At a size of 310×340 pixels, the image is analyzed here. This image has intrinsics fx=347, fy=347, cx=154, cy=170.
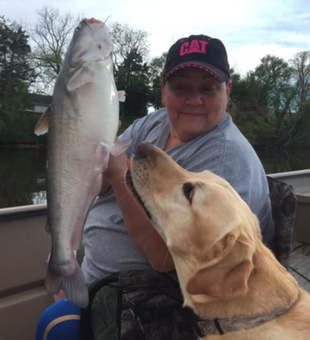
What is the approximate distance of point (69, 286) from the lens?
1.68 meters

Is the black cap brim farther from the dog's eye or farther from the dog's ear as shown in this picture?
the dog's ear

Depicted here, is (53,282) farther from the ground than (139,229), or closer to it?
closer to it

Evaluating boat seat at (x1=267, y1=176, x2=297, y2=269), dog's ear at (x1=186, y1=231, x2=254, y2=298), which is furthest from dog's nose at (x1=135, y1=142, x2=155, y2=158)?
boat seat at (x1=267, y1=176, x2=297, y2=269)

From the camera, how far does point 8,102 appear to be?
3603 centimetres

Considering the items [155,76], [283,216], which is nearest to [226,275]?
[283,216]

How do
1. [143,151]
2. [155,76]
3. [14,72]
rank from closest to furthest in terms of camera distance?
[143,151] → [14,72] → [155,76]

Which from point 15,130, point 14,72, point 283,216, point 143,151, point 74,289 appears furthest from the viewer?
point 14,72

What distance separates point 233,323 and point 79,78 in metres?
1.41

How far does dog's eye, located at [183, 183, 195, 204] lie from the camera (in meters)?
2.03

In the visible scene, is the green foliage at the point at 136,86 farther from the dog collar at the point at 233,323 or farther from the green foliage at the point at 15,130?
the dog collar at the point at 233,323

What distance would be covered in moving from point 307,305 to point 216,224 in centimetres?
66

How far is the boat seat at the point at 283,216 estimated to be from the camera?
229 centimetres

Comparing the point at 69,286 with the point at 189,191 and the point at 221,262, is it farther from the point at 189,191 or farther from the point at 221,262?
the point at 189,191

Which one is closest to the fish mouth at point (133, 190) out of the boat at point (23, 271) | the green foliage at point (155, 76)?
the boat at point (23, 271)
